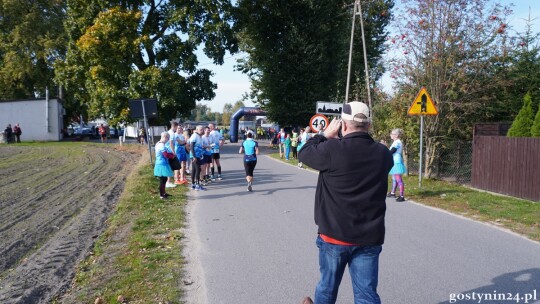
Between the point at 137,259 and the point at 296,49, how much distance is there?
1053 inches

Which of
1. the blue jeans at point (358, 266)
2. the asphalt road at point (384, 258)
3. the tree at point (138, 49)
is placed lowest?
the asphalt road at point (384, 258)

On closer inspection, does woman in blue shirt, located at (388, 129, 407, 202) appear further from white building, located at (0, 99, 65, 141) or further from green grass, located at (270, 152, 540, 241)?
white building, located at (0, 99, 65, 141)

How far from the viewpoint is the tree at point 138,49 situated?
27156 millimetres

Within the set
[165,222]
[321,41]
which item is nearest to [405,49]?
[165,222]

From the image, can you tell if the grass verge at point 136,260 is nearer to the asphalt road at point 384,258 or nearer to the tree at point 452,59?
the asphalt road at point 384,258

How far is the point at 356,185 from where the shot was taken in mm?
3336

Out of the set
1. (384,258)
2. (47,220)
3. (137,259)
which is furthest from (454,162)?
(47,220)

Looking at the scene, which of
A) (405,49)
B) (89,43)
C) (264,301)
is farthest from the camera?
(89,43)

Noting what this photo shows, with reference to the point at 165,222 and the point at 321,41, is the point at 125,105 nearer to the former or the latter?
the point at 321,41

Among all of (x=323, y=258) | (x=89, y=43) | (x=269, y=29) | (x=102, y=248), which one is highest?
(x=269, y=29)

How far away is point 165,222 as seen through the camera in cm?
864

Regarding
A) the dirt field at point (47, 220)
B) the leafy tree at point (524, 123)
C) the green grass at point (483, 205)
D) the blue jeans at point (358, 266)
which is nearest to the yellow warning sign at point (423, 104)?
the green grass at point (483, 205)

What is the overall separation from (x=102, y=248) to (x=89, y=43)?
2211 cm

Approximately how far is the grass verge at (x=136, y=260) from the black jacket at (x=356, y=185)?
2.31m
